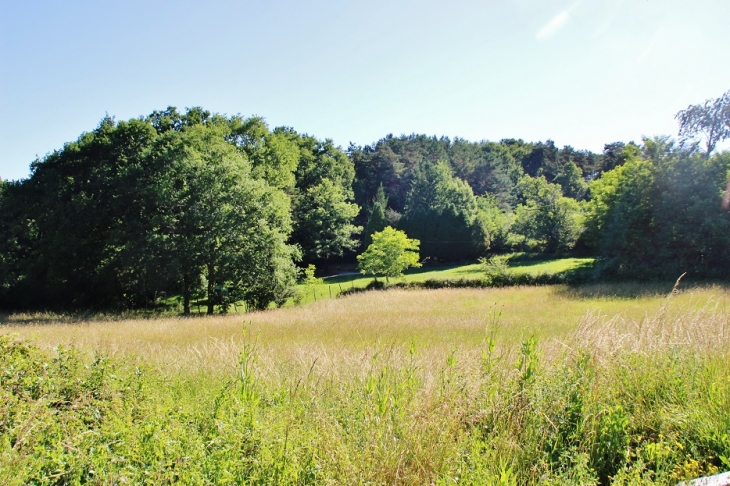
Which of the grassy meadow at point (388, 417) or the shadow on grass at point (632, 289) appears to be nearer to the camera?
the grassy meadow at point (388, 417)

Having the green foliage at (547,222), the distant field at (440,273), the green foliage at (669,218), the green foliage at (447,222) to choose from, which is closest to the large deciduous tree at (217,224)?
the distant field at (440,273)

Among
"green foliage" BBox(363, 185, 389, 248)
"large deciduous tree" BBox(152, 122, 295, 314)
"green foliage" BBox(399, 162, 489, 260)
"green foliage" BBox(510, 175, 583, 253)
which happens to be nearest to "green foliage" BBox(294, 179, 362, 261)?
"green foliage" BBox(363, 185, 389, 248)

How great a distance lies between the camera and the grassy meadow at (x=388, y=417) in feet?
9.80

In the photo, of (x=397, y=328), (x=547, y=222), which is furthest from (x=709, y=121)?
(x=397, y=328)

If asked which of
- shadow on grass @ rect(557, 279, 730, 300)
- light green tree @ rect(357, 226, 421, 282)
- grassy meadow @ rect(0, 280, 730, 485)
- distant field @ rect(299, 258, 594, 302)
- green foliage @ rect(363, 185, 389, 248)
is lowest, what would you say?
shadow on grass @ rect(557, 279, 730, 300)

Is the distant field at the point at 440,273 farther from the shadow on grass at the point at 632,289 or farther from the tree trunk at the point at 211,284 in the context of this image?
the tree trunk at the point at 211,284

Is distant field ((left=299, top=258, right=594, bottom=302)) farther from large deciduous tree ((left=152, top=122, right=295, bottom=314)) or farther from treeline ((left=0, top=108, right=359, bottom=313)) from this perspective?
treeline ((left=0, top=108, right=359, bottom=313))

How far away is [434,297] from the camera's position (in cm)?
2367

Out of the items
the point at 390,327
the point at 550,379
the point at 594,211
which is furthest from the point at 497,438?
the point at 594,211

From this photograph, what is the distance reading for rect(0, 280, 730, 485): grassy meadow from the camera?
2.99 metres

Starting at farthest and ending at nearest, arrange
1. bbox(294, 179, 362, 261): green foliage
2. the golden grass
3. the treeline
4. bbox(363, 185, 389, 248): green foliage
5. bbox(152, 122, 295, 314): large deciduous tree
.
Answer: bbox(363, 185, 389, 248): green foliage → bbox(294, 179, 362, 261): green foliage → the treeline → bbox(152, 122, 295, 314): large deciduous tree → the golden grass

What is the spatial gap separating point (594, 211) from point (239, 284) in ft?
97.3

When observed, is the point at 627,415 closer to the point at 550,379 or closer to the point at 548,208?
the point at 550,379

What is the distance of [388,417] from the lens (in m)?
3.58
